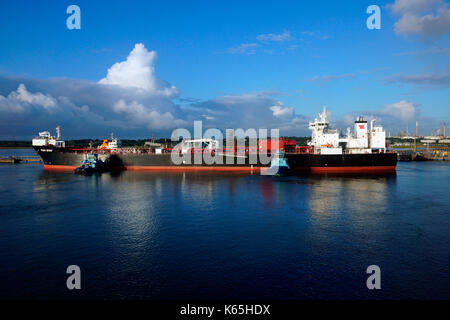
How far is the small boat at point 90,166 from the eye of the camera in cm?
5776

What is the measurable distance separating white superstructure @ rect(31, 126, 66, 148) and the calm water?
42.7 meters

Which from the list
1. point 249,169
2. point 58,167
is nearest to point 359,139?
point 249,169

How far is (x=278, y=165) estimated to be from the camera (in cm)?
5456

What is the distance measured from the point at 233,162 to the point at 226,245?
140ft

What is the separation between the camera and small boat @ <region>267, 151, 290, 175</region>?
54562mm

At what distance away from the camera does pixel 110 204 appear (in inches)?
1146

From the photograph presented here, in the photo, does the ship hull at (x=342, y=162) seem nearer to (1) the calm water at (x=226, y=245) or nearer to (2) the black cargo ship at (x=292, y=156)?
(2) the black cargo ship at (x=292, y=156)

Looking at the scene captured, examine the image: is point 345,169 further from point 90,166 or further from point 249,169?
point 90,166

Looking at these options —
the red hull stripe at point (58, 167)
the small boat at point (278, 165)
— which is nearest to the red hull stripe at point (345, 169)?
the small boat at point (278, 165)

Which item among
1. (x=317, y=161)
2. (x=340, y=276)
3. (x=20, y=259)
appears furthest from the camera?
(x=317, y=161)

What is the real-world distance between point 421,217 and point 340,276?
15.6 meters

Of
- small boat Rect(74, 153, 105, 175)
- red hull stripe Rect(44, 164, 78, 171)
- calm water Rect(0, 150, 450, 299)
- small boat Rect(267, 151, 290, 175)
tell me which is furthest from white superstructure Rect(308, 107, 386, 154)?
red hull stripe Rect(44, 164, 78, 171)
